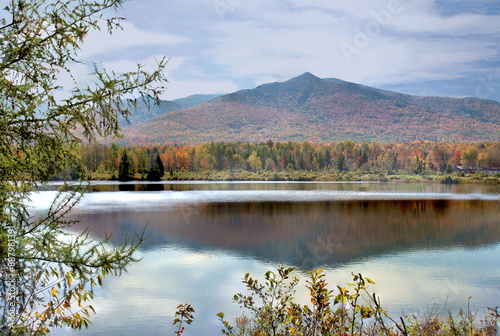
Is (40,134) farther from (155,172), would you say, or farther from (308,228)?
(155,172)

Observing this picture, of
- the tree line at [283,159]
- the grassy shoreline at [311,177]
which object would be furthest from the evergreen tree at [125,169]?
the grassy shoreline at [311,177]

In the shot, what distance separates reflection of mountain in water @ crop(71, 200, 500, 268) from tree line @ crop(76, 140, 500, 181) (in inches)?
1994

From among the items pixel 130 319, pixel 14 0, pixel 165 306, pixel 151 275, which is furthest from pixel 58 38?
pixel 151 275

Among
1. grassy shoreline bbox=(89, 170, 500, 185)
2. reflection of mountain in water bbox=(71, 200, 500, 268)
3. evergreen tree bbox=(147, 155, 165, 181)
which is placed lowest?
grassy shoreline bbox=(89, 170, 500, 185)

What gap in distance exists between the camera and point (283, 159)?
364 feet

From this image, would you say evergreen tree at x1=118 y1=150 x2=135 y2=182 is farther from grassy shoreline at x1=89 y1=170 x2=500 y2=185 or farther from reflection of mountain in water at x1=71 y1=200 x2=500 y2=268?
reflection of mountain in water at x1=71 y1=200 x2=500 y2=268

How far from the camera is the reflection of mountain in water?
13.9 meters

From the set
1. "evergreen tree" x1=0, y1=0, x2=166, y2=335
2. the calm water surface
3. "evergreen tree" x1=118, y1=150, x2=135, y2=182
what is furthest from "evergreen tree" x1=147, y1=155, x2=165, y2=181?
"evergreen tree" x1=0, y1=0, x2=166, y2=335

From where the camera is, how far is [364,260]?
12.2 metres

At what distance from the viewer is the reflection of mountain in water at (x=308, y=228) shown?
1388cm

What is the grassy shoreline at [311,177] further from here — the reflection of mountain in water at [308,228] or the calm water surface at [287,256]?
the calm water surface at [287,256]

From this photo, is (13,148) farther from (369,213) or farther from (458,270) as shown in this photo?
(369,213)

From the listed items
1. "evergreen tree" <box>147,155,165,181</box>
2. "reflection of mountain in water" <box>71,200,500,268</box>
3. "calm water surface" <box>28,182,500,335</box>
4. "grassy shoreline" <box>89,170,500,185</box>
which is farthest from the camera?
"grassy shoreline" <box>89,170,500,185</box>

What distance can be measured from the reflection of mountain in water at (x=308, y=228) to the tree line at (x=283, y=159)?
50.7m
